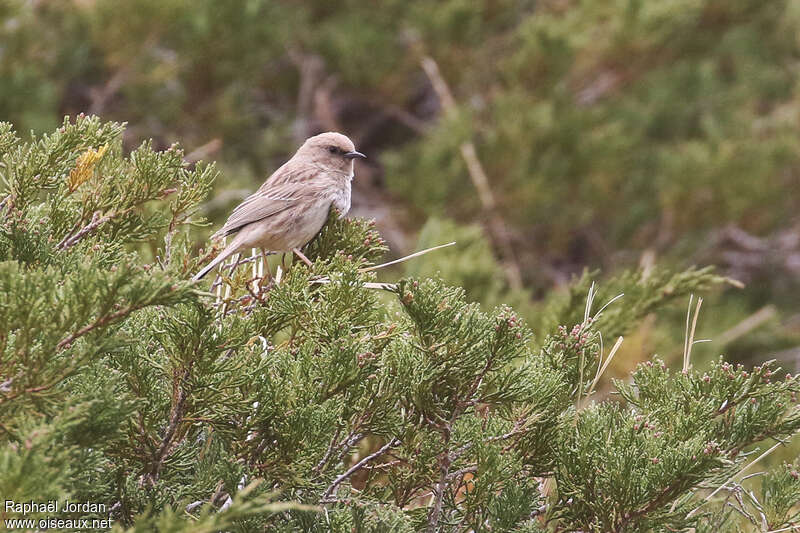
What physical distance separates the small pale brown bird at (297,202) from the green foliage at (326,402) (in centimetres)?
104

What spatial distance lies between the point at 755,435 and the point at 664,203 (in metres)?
6.32

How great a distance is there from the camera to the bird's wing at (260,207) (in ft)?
13.0

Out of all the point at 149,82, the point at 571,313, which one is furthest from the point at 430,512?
the point at 149,82

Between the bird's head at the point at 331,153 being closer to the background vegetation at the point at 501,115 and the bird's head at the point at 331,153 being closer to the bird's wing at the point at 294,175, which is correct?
the bird's wing at the point at 294,175

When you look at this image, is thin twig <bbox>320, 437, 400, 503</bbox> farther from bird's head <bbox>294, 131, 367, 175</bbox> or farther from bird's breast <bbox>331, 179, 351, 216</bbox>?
bird's head <bbox>294, 131, 367, 175</bbox>

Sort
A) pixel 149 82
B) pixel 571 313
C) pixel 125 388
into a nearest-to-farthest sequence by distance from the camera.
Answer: pixel 125 388
pixel 571 313
pixel 149 82

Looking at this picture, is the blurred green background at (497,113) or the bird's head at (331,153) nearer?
the bird's head at (331,153)

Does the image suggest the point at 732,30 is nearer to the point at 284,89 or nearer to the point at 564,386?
the point at 284,89

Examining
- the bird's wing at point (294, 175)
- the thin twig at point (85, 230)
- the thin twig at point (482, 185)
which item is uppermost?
the thin twig at point (85, 230)

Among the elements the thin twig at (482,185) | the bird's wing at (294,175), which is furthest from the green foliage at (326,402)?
the thin twig at (482,185)

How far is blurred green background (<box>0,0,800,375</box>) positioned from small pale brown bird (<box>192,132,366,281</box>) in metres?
2.40

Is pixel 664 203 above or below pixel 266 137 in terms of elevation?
below

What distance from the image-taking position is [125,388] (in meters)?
2.27

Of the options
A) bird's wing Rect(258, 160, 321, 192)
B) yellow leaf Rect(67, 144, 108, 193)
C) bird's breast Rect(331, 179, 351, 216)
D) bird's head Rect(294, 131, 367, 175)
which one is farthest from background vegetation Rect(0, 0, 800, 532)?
yellow leaf Rect(67, 144, 108, 193)
